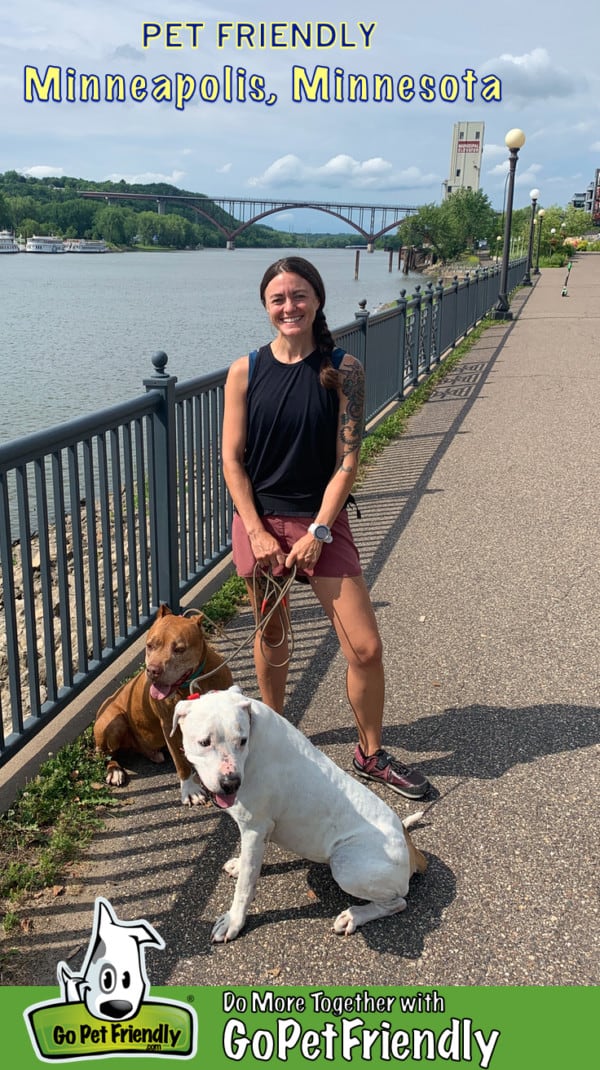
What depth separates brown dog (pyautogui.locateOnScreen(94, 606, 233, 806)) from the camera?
9.89 feet

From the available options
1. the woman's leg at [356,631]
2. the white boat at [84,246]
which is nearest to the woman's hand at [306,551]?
the woman's leg at [356,631]

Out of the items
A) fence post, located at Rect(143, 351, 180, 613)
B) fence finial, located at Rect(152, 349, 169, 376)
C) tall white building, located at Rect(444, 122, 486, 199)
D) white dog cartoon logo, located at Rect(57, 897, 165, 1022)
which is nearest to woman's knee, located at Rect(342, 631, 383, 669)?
white dog cartoon logo, located at Rect(57, 897, 165, 1022)

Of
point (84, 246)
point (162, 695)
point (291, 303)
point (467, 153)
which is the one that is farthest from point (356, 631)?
point (467, 153)

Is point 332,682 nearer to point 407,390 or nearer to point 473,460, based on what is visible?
point 473,460

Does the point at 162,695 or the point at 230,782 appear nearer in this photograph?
the point at 230,782

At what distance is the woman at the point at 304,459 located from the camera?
126 inches

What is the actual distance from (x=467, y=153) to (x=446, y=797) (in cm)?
17645

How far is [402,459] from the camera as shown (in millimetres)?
9062

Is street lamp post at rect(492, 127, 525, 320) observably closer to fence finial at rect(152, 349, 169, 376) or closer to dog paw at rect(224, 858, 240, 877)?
fence finial at rect(152, 349, 169, 376)

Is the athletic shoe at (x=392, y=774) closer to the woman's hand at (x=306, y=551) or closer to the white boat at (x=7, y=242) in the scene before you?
the woman's hand at (x=306, y=551)

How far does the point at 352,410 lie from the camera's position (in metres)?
3.24

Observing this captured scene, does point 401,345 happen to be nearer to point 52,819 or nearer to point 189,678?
point 189,678

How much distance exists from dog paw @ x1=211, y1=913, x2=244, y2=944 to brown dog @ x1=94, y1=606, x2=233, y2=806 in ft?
2.27

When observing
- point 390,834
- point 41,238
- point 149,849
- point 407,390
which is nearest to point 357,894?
point 390,834
